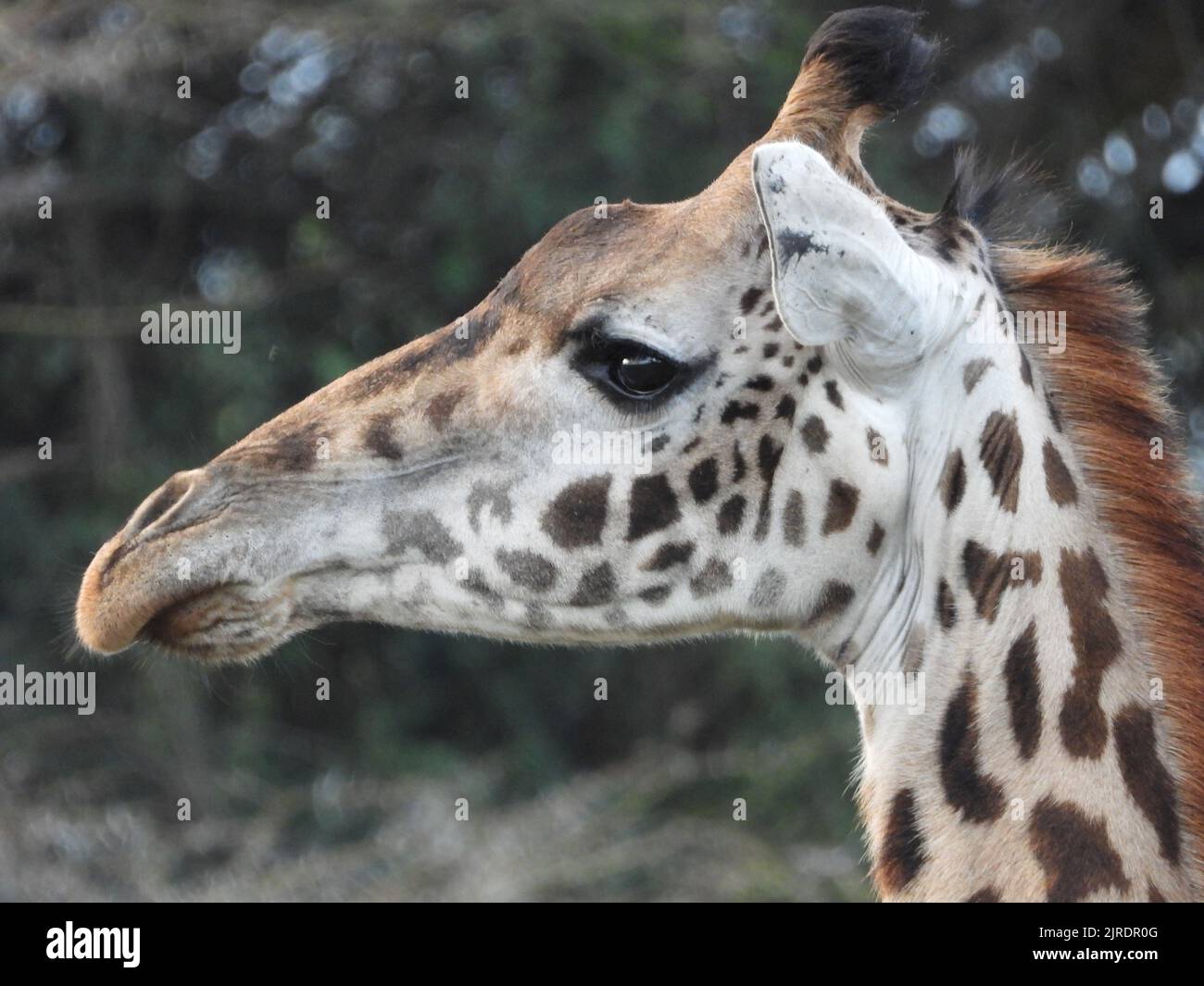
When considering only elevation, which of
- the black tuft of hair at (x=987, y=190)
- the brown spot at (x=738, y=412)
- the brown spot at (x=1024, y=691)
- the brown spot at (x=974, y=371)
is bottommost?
the brown spot at (x=1024, y=691)

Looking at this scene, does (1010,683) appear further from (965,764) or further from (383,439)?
(383,439)

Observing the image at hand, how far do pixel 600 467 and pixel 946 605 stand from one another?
0.71 m

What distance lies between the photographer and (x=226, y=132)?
11023 millimetres

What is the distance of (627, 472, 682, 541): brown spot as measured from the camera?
3.12 m

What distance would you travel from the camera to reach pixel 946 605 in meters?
3.02

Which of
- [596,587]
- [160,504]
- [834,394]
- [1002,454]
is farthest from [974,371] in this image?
[160,504]

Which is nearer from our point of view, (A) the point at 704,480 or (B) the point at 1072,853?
(B) the point at 1072,853

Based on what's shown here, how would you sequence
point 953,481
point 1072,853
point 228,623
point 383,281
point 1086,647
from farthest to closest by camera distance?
1. point 383,281
2. point 228,623
3. point 953,481
4. point 1086,647
5. point 1072,853

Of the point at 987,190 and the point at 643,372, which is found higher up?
the point at 987,190

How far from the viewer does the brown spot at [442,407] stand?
329cm

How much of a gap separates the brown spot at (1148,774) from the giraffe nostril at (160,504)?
1885 millimetres

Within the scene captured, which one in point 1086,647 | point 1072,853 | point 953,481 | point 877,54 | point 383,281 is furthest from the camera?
point 383,281

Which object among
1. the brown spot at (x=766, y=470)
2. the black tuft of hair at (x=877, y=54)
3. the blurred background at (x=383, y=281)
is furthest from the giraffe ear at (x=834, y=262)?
the blurred background at (x=383, y=281)

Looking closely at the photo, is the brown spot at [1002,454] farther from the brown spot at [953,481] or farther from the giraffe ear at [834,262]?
the giraffe ear at [834,262]
